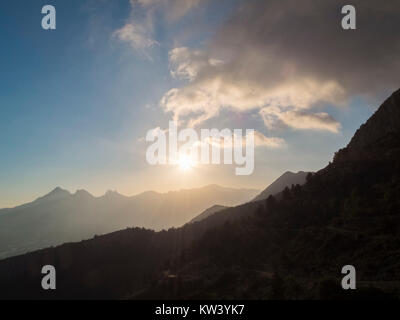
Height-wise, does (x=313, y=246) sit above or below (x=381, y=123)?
below

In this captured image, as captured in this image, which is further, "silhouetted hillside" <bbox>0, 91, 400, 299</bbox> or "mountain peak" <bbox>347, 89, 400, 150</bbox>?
"mountain peak" <bbox>347, 89, 400, 150</bbox>

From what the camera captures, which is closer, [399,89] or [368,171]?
[368,171]

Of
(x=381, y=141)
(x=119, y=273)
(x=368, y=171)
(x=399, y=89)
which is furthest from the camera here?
(x=119, y=273)

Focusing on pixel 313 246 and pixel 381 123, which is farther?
pixel 381 123

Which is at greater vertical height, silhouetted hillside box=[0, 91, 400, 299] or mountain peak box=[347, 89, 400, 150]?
mountain peak box=[347, 89, 400, 150]

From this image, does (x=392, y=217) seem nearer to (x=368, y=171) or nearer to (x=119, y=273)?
(x=368, y=171)

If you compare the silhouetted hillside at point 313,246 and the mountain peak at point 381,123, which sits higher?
the mountain peak at point 381,123

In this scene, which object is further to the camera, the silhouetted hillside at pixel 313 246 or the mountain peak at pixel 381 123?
the mountain peak at pixel 381 123
